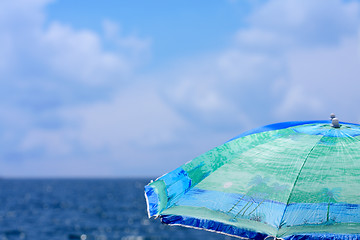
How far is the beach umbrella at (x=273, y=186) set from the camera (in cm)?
444

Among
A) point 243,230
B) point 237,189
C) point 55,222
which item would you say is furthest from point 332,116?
point 55,222

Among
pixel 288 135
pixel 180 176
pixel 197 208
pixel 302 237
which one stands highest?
pixel 288 135

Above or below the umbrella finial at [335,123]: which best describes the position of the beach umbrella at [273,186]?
below

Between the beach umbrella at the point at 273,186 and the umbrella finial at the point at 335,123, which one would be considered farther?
the umbrella finial at the point at 335,123

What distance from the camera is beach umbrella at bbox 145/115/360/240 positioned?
14.6 feet

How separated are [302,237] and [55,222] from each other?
2078 inches

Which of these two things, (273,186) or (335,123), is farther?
(335,123)

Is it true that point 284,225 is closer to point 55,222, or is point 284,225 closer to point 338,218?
point 338,218

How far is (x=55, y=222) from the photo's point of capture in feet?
173

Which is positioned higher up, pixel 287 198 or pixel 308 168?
pixel 308 168

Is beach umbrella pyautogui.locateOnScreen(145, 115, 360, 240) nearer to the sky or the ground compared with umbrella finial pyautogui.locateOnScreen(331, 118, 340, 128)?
nearer to the ground

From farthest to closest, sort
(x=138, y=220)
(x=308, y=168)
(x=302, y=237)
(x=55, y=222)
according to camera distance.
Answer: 1. (x=138, y=220)
2. (x=55, y=222)
3. (x=308, y=168)
4. (x=302, y=237)

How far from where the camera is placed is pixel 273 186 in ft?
15.3

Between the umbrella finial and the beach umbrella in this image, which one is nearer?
the beach umbrella
